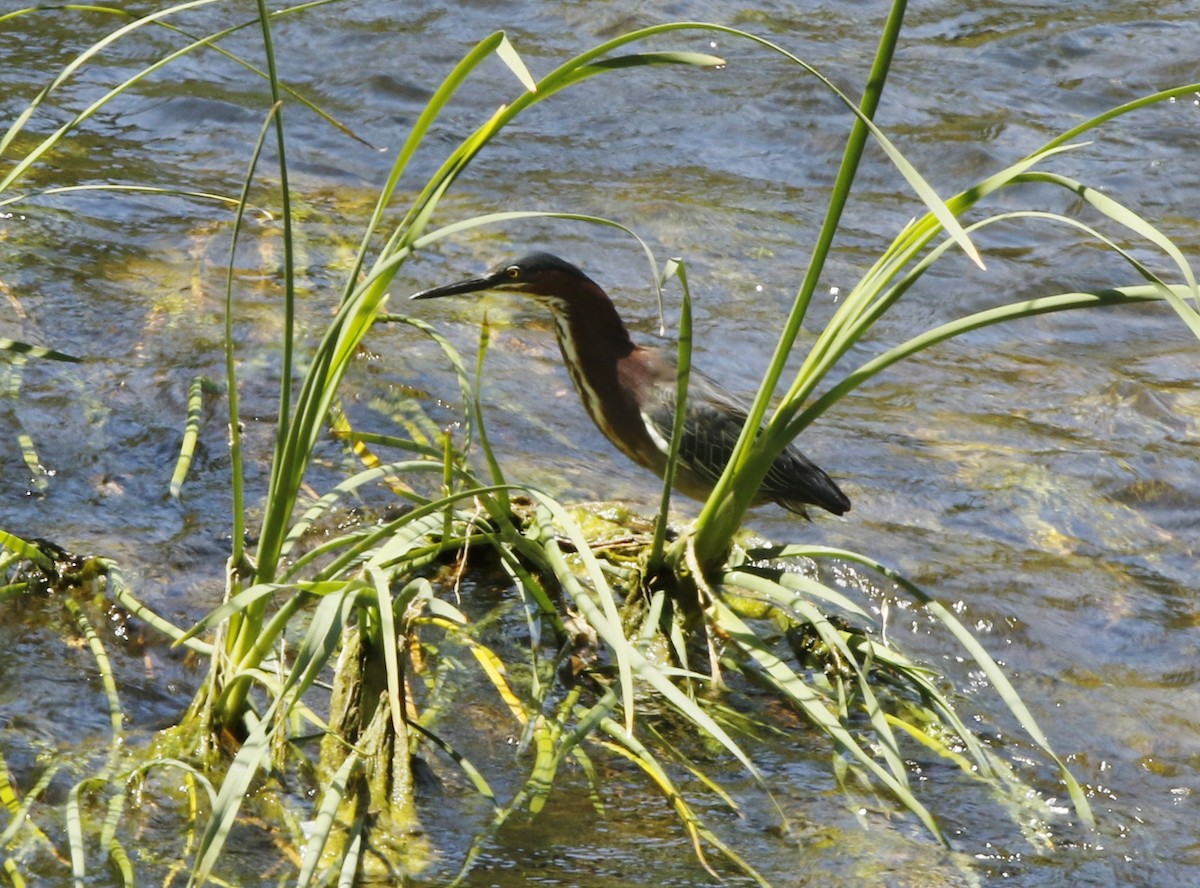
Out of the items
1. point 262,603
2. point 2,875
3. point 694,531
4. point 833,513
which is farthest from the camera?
Result: point 833,513

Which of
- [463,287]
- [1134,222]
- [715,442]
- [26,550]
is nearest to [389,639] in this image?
[26,550]

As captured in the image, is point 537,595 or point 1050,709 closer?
point 537,595

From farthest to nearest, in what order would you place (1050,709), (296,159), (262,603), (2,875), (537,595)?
1. (296,159)
2. (1050,709)
3. (537,595)
4. (262,603)
5. (2,875)

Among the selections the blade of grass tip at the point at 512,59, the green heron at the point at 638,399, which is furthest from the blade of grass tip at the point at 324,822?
the green heron at the point at 638,399

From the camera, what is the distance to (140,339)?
450 cm

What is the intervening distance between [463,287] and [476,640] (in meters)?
1.25

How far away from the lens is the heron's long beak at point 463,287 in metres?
3.91

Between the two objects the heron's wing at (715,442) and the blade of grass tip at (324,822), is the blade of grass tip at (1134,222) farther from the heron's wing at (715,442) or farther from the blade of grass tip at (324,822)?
the heron's wing at (715,442)

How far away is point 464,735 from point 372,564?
0.54 m

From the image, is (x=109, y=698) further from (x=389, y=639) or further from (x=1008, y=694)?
(x=1008, y=694)

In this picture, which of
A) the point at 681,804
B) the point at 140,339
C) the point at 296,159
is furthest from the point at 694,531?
the point at 296,159

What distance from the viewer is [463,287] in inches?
156

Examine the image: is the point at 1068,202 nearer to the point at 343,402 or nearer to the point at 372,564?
the point at 343,402

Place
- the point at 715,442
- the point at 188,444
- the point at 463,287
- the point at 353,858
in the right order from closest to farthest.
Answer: the point at 353,858 < the point at 188,444 < the point at 463,287 < the point at 715,442
